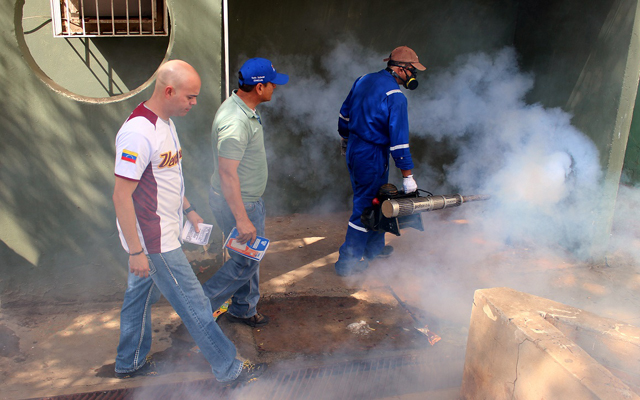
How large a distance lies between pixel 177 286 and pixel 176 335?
0.96m

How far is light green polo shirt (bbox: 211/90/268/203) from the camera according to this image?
9.86ft

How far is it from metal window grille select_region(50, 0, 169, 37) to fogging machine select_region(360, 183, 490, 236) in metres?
2.21

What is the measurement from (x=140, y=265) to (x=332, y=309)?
1.93 m

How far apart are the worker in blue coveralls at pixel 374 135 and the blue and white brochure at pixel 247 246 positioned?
1480mm

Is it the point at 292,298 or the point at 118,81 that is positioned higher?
the point at 118,81

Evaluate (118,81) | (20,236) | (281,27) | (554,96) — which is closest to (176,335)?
(20,236)

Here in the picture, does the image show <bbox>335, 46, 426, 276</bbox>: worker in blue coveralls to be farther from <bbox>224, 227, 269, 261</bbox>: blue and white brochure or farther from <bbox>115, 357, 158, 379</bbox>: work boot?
<bbox>115, 357, 158, 379</bbox>: work boot

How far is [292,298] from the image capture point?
4246mm

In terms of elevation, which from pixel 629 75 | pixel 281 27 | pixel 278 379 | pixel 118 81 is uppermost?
pixel 281 27

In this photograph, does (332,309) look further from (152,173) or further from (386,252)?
(152,173)

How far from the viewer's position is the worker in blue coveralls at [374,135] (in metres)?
4.20

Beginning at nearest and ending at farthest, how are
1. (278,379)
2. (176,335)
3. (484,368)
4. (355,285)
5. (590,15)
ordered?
(484,368) < (278,379) < (176,335) < (355,285) < (590,15)

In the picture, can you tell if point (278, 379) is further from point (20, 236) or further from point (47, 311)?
point (20, 236)

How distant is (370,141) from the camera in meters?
4.37
